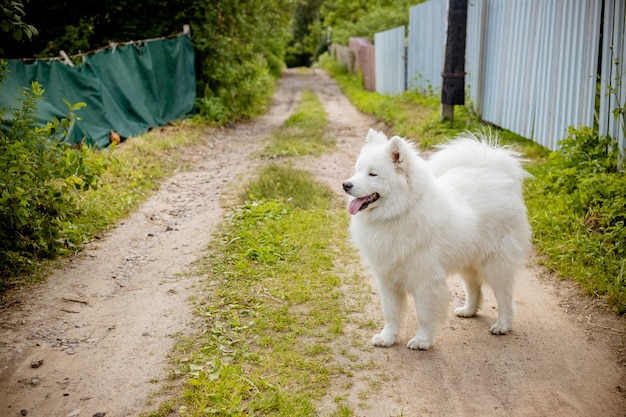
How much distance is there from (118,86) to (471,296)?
30.0 ft

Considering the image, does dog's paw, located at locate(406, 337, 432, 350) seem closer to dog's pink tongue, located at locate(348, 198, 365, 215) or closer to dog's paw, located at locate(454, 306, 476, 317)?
dog's paw, located at locate(454, 306, 476, 317)

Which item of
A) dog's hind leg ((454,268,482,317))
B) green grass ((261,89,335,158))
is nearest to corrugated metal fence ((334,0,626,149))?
dog's hind leg ((454,268,482,317))

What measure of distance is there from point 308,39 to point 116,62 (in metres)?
37.3

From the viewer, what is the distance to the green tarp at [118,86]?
9.17 metres

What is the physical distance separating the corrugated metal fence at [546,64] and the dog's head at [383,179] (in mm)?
3546

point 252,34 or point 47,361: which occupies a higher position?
point 252,34

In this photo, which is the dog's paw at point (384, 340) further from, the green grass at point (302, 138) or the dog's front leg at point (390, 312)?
the green grass at point (302, 138)

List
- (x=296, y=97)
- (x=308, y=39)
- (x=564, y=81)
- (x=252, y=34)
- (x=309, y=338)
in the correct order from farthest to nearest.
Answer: (x=308, y=39)
(x=296, y=97)
(x=252, y=34)
(x=564, y=81)
(x=309, y=338)

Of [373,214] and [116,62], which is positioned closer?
[373,214]

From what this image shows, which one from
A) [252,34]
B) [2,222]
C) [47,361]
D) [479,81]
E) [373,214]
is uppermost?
[252,34]

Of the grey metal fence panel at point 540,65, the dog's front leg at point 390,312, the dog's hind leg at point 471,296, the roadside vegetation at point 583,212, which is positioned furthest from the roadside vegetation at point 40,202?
the grey metal fence panel at point 540,65

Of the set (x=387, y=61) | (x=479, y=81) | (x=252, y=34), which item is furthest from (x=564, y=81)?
(x=387, y=61)

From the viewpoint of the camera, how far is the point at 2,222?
5371mm

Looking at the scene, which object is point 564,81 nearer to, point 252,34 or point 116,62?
point 116,62
